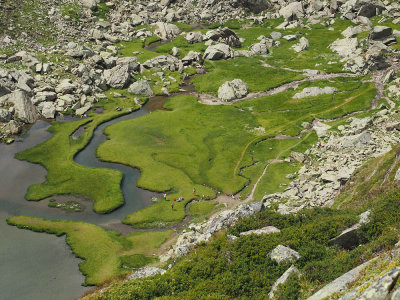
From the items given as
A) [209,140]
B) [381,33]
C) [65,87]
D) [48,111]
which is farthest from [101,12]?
[381,33]

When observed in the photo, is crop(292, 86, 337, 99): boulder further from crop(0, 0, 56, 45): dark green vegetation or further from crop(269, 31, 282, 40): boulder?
crop(0, 0, 56, 45): dark green vegetation

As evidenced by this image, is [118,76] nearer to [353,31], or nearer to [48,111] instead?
[48,111]

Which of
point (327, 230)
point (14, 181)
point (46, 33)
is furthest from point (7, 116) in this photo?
point (327, 230)

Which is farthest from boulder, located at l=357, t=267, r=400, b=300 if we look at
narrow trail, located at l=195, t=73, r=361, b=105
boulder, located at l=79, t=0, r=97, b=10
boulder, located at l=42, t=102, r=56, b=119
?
boulder, located at l=79, t=0, r=97, b=10

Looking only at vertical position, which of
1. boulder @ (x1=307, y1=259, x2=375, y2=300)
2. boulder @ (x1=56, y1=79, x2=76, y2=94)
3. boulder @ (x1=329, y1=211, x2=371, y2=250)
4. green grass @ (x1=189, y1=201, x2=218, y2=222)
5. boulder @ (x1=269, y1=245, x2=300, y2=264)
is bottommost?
green grass @ (x1=189, y1=201, x2=218, y2=222)

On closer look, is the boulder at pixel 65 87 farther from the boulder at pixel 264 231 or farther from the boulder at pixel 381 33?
the boulder at pixel 381 33

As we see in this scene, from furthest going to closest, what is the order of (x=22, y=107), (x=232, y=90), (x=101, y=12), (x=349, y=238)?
(x=101, y=12), (x=232, y=90), (x=22, y=107), (x=349, y=238)

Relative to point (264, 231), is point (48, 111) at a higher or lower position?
lower

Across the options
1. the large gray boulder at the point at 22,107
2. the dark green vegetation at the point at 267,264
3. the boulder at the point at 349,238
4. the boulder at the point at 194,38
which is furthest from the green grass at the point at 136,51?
the boulder at the point at 349,238
